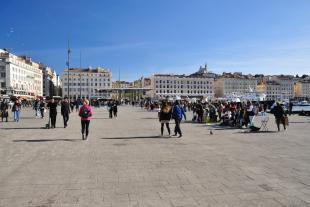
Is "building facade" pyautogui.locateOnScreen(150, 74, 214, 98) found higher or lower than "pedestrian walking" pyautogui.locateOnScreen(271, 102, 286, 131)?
higher

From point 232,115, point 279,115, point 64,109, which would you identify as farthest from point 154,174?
point 232,115

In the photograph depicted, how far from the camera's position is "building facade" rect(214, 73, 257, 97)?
191 metres

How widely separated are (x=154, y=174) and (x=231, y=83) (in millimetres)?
188189

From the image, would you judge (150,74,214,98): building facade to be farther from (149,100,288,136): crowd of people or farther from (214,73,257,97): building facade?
(149,100,288,136): crowd of people

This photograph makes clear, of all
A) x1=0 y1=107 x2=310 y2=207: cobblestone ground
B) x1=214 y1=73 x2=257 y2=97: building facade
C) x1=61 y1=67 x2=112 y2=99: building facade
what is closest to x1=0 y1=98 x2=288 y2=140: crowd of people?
x1=0 y1=107 x2=310 y2=207: cobblestone ground

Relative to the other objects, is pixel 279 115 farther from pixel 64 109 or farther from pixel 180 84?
pixel 180 84

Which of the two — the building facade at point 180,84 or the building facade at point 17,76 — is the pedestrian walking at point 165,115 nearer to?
the building facade at point 17,76

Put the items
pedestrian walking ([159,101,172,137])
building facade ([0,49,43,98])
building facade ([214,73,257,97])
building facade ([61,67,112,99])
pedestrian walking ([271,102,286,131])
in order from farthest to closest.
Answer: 1. building facade ([214,73,257,97])
2. building facade ([61,67,112,99])
3. building facade ([0,49,43,98])
4. pedestrian walking ([271,102,286,131])
5. pedestrian walking ([159,101,172,137])

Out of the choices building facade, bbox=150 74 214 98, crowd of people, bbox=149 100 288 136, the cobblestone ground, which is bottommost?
the cobblestone ground

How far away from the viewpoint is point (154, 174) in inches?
320

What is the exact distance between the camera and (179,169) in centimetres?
869

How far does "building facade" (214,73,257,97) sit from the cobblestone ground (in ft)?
587

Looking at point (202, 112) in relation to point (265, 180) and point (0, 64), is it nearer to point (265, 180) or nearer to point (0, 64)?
point (265, 180)

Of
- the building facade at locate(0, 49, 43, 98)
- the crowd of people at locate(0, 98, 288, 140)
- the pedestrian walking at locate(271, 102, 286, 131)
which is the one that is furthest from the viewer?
the building facade at locate(0, 49, 43, 98)
